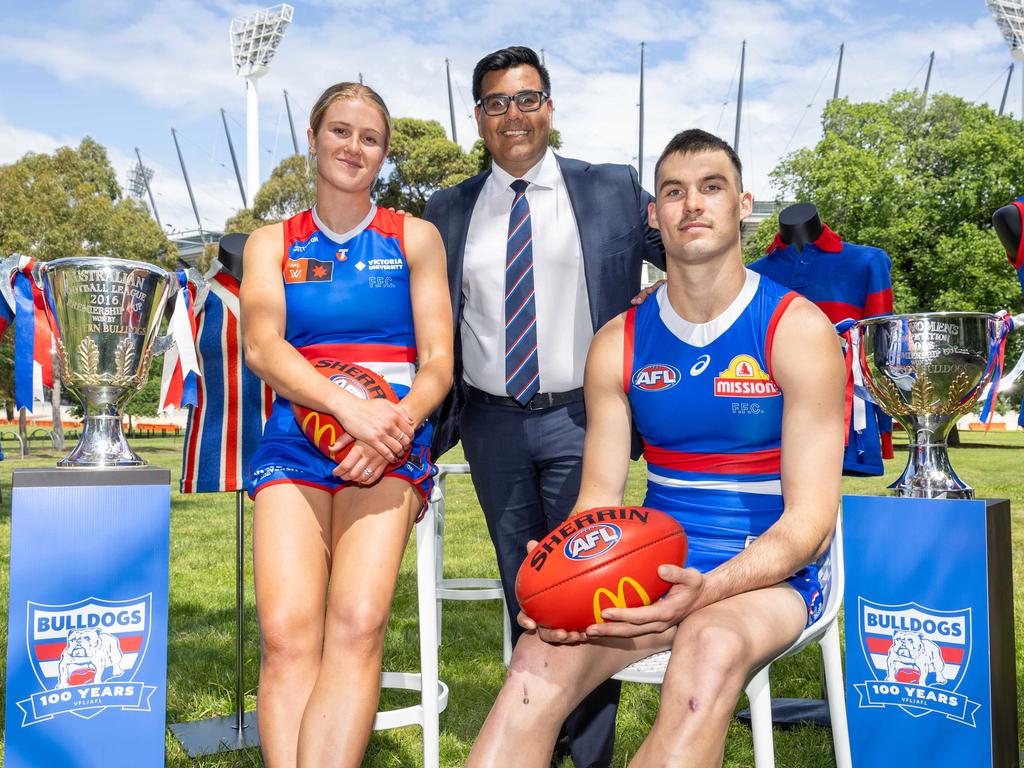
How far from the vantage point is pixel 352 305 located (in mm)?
2543

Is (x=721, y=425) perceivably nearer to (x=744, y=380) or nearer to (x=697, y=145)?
(x=744, y=380)

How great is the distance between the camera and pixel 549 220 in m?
3.14

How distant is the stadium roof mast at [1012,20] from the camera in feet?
113

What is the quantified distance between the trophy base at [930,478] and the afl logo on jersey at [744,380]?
582 millimetres

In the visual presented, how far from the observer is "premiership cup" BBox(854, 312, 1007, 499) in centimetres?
248

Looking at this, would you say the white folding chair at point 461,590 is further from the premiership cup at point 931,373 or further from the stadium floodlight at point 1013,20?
the stadium floodlight at point 1013,20

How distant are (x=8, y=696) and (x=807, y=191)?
24.7m

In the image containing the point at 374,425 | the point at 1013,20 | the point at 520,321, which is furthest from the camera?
the point at 1013,20

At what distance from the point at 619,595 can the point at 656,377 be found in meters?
0.74

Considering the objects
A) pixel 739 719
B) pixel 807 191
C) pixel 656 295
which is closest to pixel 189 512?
pixel 739 719

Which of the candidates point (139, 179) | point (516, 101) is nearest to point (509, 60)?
point (516, 101)

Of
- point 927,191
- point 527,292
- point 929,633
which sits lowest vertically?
point 929,633

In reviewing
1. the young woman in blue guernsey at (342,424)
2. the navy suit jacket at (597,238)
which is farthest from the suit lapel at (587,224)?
the young woman in blue guernsey at (342,424)

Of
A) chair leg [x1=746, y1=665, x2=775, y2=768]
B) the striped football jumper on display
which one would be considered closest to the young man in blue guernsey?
chair leg [x1=746, y1=665, x2=775, y2=768]
